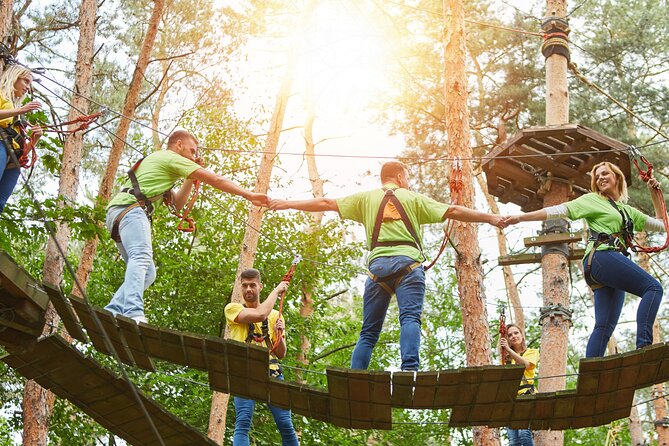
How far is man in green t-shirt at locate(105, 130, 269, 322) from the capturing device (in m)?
5.76

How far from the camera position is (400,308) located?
19.7 ft

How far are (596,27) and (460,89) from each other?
1200cm

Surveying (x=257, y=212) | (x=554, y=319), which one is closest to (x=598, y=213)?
(x=554, y=319)

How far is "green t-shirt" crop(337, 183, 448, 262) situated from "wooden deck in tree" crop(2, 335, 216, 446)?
7.13 ft

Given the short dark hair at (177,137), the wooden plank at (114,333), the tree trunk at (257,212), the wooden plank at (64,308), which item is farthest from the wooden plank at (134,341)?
the tree trunk at (257,212)

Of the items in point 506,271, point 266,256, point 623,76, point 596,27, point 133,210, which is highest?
point 596,27

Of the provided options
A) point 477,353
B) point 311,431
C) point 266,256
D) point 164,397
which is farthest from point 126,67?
point 477,353

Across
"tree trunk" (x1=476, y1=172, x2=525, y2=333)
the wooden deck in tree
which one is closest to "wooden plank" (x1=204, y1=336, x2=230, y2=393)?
the wooden deck in tree

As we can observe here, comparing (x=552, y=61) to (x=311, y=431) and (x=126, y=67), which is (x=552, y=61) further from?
(x=126, y=67)

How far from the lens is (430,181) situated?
20125mm

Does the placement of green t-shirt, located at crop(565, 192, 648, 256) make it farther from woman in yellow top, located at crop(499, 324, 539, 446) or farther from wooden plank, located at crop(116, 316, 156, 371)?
wooden plank, located at crop(116, 316, 156, 371)

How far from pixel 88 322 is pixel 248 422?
151 cm

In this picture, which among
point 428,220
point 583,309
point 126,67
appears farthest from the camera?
point 583,309

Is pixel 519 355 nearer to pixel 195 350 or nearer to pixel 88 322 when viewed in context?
pixel 195 350
